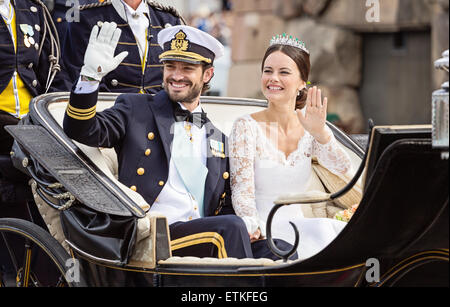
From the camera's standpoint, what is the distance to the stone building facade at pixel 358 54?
379 inches

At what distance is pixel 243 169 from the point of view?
9.89 feet

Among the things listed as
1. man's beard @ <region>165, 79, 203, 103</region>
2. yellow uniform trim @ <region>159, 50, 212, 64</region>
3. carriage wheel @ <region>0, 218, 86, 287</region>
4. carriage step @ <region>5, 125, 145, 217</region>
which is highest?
yellow uniform trim @ <region>159, 50, 212, 64</region>

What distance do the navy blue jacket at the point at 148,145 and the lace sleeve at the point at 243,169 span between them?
7 cm

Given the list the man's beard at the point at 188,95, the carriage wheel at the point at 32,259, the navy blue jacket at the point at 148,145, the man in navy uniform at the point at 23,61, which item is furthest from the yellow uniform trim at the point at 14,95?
the man's beard at the point at 188,95

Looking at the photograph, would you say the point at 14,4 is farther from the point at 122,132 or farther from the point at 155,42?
the point at 122,132

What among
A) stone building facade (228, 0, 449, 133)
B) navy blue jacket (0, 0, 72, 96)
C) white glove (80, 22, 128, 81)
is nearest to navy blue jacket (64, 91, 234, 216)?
white glove (80, 22, 128, 81)

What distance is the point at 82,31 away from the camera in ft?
12.2

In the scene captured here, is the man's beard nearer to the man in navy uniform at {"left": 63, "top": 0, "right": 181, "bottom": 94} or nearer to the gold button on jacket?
the gold button on jacket

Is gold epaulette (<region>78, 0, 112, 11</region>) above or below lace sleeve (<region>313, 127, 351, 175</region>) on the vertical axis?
above

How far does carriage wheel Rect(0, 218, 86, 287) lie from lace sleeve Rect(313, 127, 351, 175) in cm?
105

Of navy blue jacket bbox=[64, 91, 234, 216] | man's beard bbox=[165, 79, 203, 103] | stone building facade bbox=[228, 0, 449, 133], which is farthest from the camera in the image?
stone building facade bbox=[228, 0, 449, 133]

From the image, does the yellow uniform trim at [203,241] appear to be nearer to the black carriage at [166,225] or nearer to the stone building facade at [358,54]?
the black carriage at [166,225]

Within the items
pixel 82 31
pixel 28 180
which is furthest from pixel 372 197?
pixel 82 31

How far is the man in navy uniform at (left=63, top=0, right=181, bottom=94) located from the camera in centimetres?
372
